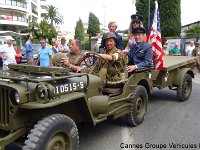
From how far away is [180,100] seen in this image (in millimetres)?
8469

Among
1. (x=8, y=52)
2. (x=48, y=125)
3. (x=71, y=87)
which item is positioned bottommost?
(x=48, y=125)

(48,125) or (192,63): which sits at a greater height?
(192,63)

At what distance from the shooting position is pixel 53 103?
367 centimetres

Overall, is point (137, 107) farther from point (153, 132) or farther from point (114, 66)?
point (114, 66)

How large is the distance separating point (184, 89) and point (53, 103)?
5584mm

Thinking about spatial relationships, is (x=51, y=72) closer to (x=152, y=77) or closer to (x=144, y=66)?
(x=144, y=66)

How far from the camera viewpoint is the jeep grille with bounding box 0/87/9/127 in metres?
3.74

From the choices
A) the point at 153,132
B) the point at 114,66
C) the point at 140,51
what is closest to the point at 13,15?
the point at 140,51

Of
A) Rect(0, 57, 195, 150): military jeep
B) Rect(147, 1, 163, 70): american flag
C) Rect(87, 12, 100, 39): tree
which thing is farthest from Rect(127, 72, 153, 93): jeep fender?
Rect(87, 12, 100, 39): tree

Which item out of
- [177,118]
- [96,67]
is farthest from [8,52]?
[177,118]

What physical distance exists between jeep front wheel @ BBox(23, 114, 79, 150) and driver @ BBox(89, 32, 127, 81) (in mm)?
1822

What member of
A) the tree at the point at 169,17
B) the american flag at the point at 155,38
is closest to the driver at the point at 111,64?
the american flag at the point at 155,38

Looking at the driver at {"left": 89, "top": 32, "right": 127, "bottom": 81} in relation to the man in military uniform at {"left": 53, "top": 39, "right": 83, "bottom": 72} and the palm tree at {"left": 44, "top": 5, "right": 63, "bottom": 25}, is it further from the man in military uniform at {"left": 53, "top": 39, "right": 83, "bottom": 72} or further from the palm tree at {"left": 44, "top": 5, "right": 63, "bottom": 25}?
the palm tree at {"left": 44, "top": 5, "right": 63, "bottom": 25}

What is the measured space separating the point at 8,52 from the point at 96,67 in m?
5.89
